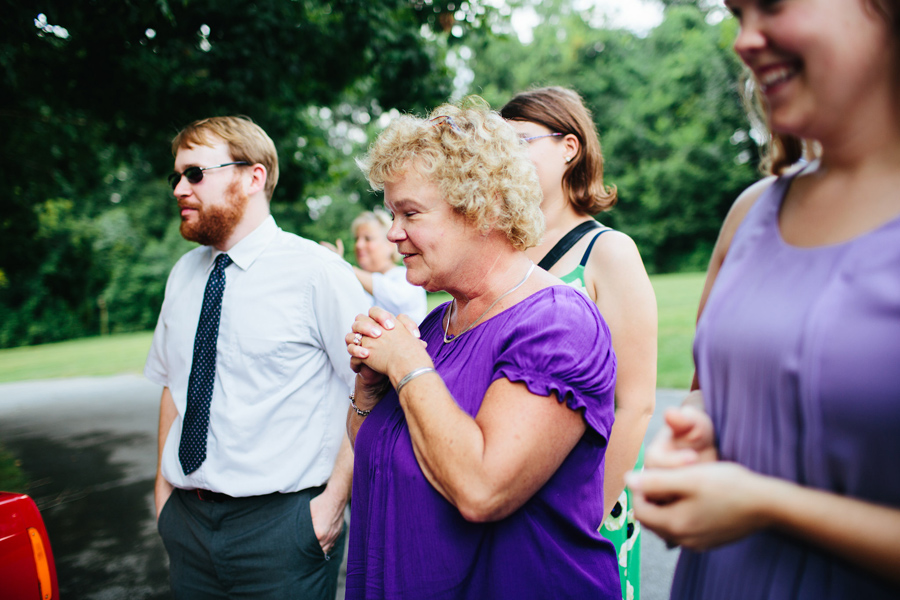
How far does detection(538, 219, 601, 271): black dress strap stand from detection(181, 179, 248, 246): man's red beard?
140cm

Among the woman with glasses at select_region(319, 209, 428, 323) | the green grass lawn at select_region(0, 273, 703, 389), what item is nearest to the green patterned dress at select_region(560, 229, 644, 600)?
the woman with glasses at select_region(319, 209, 428, 323)

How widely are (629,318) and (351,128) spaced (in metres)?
32.1

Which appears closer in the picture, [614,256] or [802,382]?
[802,382]

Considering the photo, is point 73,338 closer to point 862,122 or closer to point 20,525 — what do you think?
point 20,525

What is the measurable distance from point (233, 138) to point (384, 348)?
158 centimetres

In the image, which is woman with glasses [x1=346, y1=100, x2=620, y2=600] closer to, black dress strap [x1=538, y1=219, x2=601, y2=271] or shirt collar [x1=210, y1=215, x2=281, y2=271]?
black dress strap [x1=538, y1=219, x2=601, y2=271]

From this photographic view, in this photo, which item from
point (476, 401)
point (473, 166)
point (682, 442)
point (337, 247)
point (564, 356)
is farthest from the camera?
point (337, 247)

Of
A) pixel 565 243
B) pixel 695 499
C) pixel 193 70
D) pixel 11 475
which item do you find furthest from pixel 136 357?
pixel 695 499

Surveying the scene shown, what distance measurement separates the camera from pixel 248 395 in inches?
92.0

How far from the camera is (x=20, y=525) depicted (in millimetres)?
1890

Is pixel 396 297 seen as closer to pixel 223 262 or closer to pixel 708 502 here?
pixel 223 262

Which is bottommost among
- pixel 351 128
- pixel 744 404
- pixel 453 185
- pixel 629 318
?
pixel 629 318

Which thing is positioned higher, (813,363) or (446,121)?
(446,121)

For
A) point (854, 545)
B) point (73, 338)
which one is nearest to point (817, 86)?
point (854, 545)
